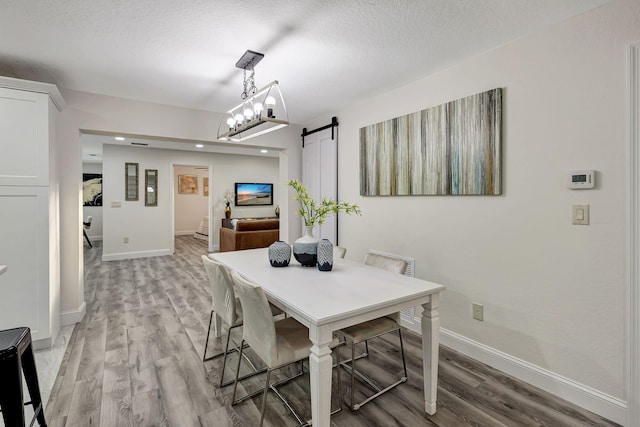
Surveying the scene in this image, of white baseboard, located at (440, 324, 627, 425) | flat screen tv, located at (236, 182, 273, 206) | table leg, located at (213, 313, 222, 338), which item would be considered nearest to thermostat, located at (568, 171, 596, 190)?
white baseboard, located at (440, 324, 627, 425)

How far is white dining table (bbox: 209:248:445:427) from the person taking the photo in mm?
1484

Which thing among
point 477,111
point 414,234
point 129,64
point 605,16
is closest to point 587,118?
point 605,16

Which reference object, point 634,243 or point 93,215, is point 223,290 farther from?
point 93,215

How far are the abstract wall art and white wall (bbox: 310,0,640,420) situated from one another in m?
0.08

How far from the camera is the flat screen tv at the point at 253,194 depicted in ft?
26.6

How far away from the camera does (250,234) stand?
648 cm

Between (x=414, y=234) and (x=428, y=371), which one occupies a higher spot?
(x=414, y=234)

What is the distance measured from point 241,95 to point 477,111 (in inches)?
89.4

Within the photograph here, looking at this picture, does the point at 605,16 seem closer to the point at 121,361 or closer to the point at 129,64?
the point at 129,64

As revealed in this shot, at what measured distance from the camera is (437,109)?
2783mm

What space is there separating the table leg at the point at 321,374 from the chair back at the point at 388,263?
1.09 m

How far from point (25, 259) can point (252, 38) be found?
248 cm

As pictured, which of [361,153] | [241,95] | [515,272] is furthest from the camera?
[361,153]

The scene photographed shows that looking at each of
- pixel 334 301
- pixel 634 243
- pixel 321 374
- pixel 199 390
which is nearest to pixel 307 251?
pixel 334 301
